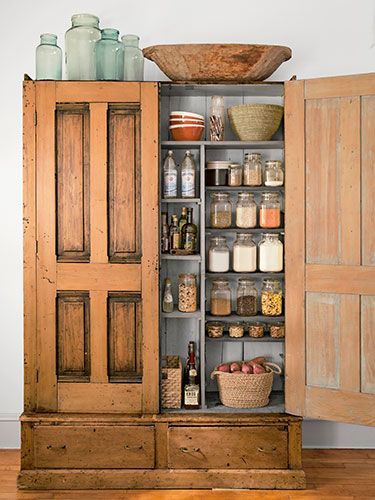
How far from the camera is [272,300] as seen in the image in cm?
377

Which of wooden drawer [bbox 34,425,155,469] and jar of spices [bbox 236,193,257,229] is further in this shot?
jar of spices [bbox 236,193,257,229]

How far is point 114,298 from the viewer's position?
3.60 m

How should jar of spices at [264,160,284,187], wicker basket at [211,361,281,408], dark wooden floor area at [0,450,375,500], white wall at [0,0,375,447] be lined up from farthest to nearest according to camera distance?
white wall at [0,0,375,447]
jar of spices at [264,160,284,187]
wicker basket at [211,361,281,408]
dark wooden floor area at [0,450,375,500]

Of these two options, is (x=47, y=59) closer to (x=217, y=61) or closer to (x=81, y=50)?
(x=81, y=50)

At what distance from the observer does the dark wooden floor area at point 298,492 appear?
3391mm

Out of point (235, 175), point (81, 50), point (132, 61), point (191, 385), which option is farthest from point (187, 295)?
point (81, 50)

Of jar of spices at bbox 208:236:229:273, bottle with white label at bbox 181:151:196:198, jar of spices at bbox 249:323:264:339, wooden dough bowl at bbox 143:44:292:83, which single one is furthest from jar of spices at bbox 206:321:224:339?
wooden dough bowl at bbox 143:44:292:83

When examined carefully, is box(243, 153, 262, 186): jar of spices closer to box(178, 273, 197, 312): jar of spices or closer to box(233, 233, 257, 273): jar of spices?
box(233, 233, 257, 273): jar of spices

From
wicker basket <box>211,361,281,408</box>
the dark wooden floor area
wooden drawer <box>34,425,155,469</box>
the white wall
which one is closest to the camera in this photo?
the dark wooden floor area

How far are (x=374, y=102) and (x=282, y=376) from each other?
1.60m

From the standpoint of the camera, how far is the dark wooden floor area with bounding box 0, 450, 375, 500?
11.1 feet

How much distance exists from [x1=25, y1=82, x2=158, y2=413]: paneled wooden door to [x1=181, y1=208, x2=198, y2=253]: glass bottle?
252 mm

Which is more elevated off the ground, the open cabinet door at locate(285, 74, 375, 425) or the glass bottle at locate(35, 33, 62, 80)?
the glass bottle at locate(35, 33, 62, 80)

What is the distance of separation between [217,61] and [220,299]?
123 cm
